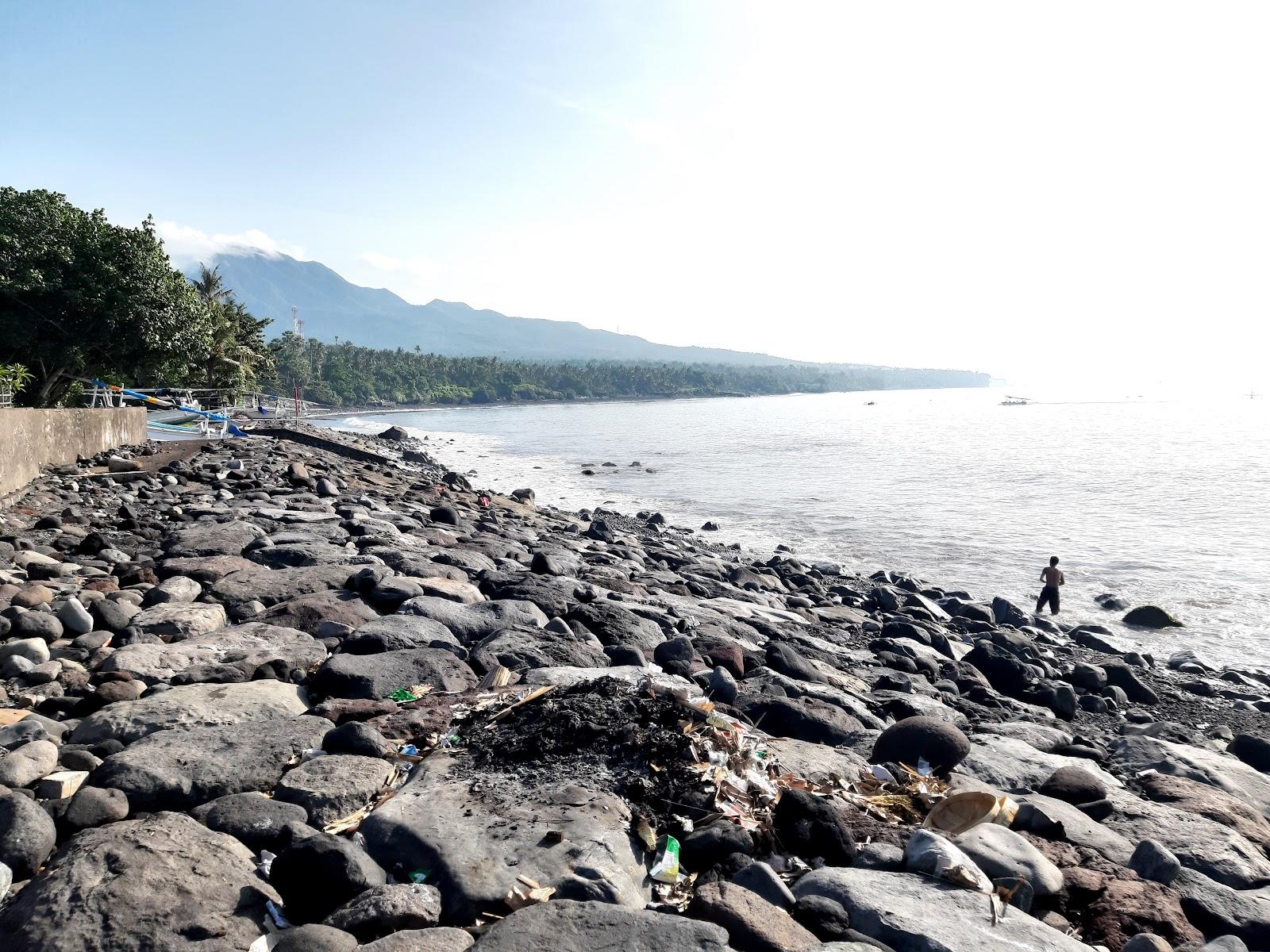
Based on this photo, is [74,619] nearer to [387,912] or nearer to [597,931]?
[387,912]

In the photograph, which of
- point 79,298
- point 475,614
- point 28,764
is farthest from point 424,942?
point 79,298

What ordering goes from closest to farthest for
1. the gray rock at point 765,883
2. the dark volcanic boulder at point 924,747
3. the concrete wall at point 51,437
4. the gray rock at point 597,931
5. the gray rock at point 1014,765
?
the gray rock at point 597,931 < the gray rock at point 765,883 < the dark volcanic boulder at point 924,747 < the gray rock at point 1014,765 < the concrete wall at point 51,437

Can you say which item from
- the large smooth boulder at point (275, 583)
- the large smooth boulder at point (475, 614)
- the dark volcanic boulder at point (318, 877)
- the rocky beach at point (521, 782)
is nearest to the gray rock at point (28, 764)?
the rocky beach at point (521, 782)

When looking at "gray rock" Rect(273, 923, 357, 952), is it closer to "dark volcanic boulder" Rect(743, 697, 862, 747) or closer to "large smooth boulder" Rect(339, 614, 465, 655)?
"large smooth boulder" Rect(339, 614, 465, 655)

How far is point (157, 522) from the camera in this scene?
8.91 m

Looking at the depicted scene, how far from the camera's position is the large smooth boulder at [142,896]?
241 cm

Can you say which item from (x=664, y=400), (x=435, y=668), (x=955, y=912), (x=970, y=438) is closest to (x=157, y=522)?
(x=435, y=668)

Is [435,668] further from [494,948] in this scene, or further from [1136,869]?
[1136,869]

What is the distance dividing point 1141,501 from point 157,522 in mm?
29208

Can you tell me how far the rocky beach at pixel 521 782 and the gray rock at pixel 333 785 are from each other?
0.01 metres

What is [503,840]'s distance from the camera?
303cm

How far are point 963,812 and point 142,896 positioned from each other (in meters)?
3.13

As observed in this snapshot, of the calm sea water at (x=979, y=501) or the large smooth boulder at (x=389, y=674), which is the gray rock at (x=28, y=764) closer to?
the large smooth boulder at (x=389, y=674)

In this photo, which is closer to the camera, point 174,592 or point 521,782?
point 521,782
